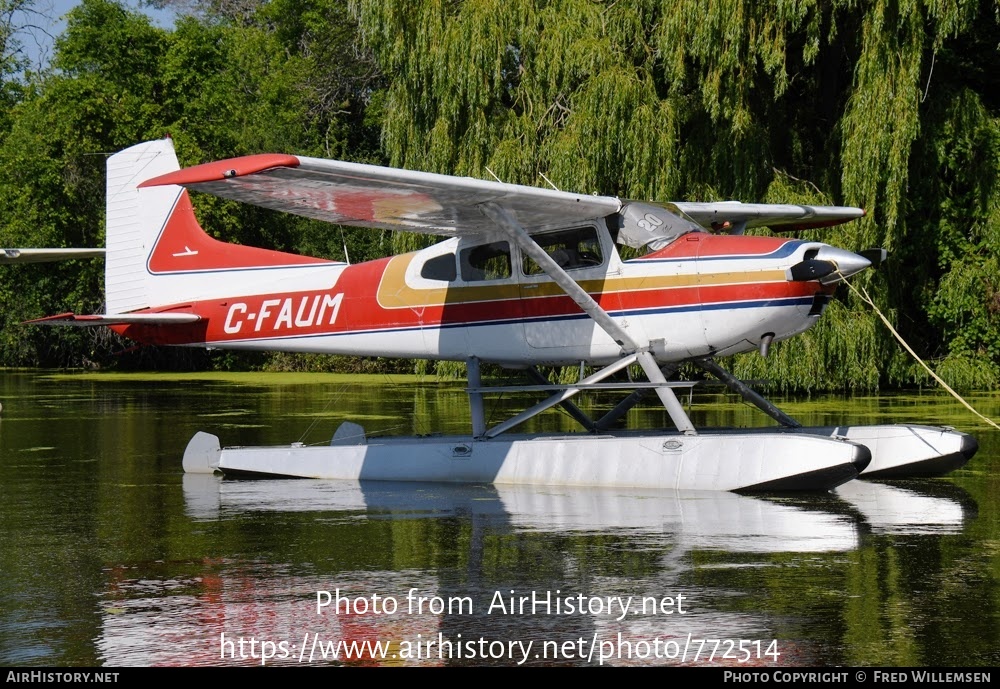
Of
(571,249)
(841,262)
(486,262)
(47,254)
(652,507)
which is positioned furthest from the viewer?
(47,254)

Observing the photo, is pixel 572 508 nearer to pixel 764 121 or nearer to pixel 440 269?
pixel 440 269

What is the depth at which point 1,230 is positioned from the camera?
3844 cm

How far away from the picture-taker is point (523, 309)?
11.2 meters

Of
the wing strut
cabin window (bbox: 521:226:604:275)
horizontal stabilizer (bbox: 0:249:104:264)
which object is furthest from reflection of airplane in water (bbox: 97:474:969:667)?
horizontal stabilizer (bbox: 0:249:104:264)

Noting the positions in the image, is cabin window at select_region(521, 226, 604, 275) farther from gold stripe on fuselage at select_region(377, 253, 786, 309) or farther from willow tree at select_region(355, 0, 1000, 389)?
willow tree at select_region(355, 0, 1000, 389)

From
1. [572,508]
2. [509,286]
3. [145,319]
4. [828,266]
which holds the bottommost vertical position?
[572,508]

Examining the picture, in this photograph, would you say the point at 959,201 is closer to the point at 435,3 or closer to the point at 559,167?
the point at 559,167

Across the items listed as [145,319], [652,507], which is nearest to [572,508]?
[652,507]

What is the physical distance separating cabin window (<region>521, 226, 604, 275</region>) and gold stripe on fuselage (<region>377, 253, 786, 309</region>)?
0.53ft

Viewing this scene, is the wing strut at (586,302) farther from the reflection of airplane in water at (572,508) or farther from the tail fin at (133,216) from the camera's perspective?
the tail fin at (133,216)

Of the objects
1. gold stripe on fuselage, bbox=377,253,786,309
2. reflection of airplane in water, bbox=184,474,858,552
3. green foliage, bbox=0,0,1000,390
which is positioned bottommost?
reflection of airplane in water, bbox=184,474,858,552

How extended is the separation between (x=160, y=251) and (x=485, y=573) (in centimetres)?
755

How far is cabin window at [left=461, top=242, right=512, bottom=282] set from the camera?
1133 centimetres

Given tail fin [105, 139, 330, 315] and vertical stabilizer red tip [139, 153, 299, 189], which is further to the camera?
tail fin [105, 139, 330, 315]
